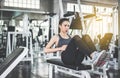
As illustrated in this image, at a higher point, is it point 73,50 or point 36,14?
point 36,14

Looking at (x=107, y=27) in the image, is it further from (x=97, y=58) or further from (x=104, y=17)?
(x=97, y=58)

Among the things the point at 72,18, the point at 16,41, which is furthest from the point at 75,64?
the point at 16,41

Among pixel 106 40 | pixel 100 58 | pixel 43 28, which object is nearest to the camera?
pixel 100 58

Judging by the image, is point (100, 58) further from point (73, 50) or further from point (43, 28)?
point (43, 28)

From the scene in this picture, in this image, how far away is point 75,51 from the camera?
2.72 meters

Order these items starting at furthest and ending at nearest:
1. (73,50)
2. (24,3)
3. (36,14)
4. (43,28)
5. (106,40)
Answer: (24,3)
(36,14)
(43,28)
(106,40)
(73,50)

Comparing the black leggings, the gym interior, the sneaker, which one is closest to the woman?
the black leggings

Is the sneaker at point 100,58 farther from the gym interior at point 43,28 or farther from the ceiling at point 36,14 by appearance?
the ceiling at point 36,14

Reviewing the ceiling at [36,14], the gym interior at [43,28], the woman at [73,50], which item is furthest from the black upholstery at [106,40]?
the ceiling at [36,14]

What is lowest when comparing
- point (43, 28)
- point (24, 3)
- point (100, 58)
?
point (100, 58)

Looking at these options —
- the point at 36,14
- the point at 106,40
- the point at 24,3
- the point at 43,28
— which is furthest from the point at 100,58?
the point at 24,3

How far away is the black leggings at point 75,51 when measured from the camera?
2556 mm

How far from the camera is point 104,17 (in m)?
8.55

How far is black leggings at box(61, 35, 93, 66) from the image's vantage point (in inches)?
101
